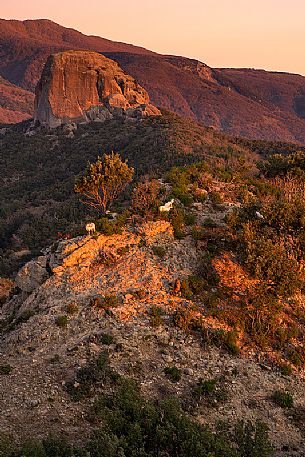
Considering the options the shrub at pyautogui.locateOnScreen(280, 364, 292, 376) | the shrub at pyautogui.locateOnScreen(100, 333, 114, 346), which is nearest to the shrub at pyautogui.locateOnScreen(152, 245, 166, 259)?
the shrub at pyautogui.locateOnScreen(100, 333, 114, 346)

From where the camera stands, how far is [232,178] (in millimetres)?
28688

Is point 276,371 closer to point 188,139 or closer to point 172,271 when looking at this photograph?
point 172,271

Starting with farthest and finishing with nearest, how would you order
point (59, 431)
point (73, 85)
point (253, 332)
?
point (73, 85) → point (253, 332) → point (59, 431)

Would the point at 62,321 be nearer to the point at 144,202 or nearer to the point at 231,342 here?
the point at 231,342

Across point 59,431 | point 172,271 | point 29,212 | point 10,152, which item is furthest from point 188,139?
point 59,431

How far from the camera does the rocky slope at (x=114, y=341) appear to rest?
12805mm

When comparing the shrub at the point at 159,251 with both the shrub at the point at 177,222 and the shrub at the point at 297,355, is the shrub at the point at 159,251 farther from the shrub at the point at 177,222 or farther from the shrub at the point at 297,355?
the shrub at the point at 297,355

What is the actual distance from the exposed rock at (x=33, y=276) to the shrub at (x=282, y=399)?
37.3 feet

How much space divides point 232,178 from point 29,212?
48.1 meters

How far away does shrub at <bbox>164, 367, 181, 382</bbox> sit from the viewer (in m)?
14.1

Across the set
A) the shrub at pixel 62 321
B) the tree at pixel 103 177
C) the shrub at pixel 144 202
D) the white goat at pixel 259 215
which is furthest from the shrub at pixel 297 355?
the tree at pixel 103 177

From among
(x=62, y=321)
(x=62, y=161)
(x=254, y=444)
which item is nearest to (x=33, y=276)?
(x=62, y=321)

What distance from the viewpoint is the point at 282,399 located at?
13.7m

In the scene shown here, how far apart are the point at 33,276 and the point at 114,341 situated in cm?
659
